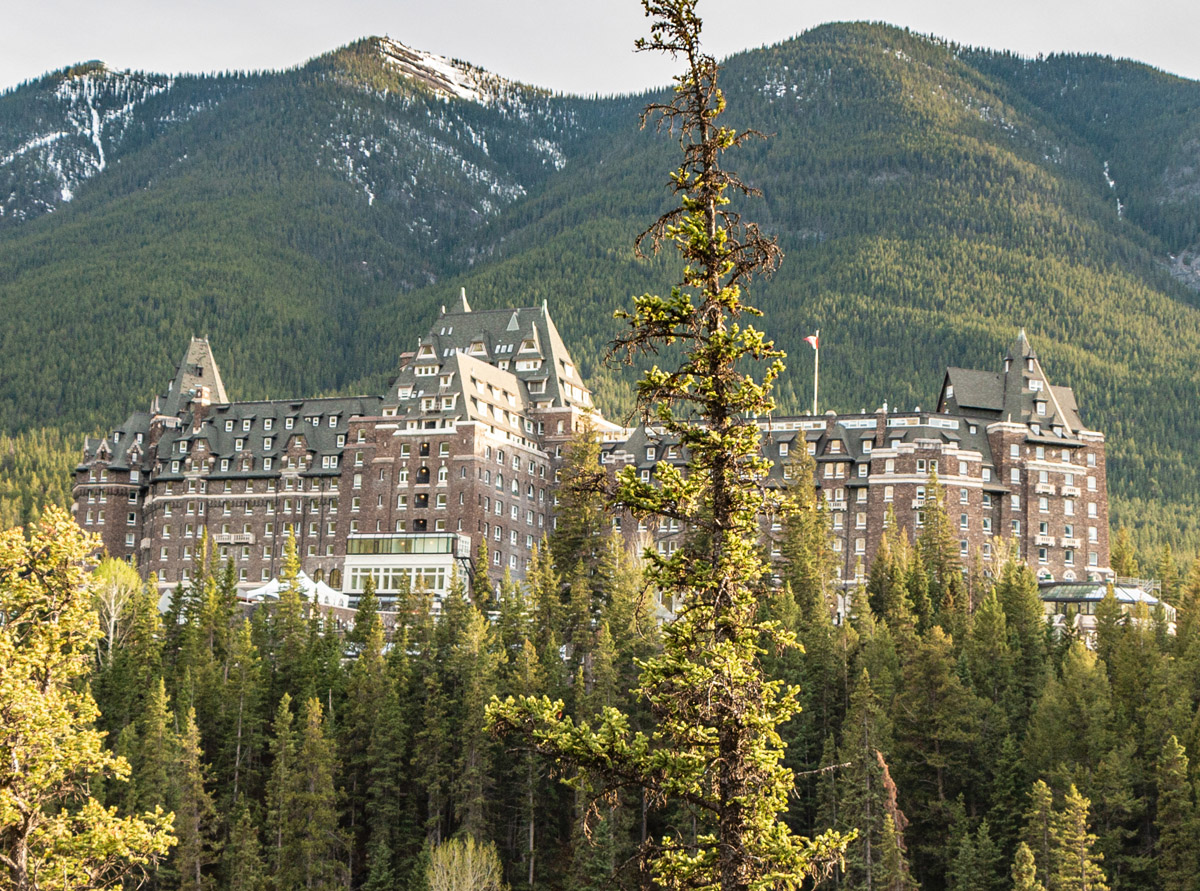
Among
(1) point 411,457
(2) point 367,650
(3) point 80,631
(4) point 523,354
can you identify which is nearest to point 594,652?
(2) point 367,650

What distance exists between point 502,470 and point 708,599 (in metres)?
131

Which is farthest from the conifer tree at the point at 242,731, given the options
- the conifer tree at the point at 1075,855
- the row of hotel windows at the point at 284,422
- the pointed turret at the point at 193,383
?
the pointed turret at the point at 193,383

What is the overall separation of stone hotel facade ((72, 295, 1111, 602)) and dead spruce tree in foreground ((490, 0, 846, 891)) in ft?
367

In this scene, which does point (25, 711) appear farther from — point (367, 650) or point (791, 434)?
point (791, 434)

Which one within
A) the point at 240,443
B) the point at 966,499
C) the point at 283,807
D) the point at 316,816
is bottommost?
the point at 316,816

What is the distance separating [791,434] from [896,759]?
5990cm

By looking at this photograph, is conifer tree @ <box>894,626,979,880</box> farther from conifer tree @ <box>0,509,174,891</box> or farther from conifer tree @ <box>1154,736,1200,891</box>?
conifer tree @ <box>0,509,174,891</box>

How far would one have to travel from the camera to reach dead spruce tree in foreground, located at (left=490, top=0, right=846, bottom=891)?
25469 millimetres

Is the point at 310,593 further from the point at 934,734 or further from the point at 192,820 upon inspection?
the point at 934,734

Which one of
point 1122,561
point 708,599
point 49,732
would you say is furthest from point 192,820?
point 1122,561

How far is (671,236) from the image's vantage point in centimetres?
2655

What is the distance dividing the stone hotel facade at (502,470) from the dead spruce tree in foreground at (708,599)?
112 meters

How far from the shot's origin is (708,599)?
26.4 m

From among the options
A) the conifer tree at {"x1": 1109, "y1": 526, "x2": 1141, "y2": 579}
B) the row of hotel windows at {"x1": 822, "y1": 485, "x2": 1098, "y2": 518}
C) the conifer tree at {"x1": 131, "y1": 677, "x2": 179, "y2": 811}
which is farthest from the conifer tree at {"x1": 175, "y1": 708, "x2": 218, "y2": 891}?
the conifer tree at {"x1": 1109, "y1": 526, "x2": 1141, "y2": 579}
